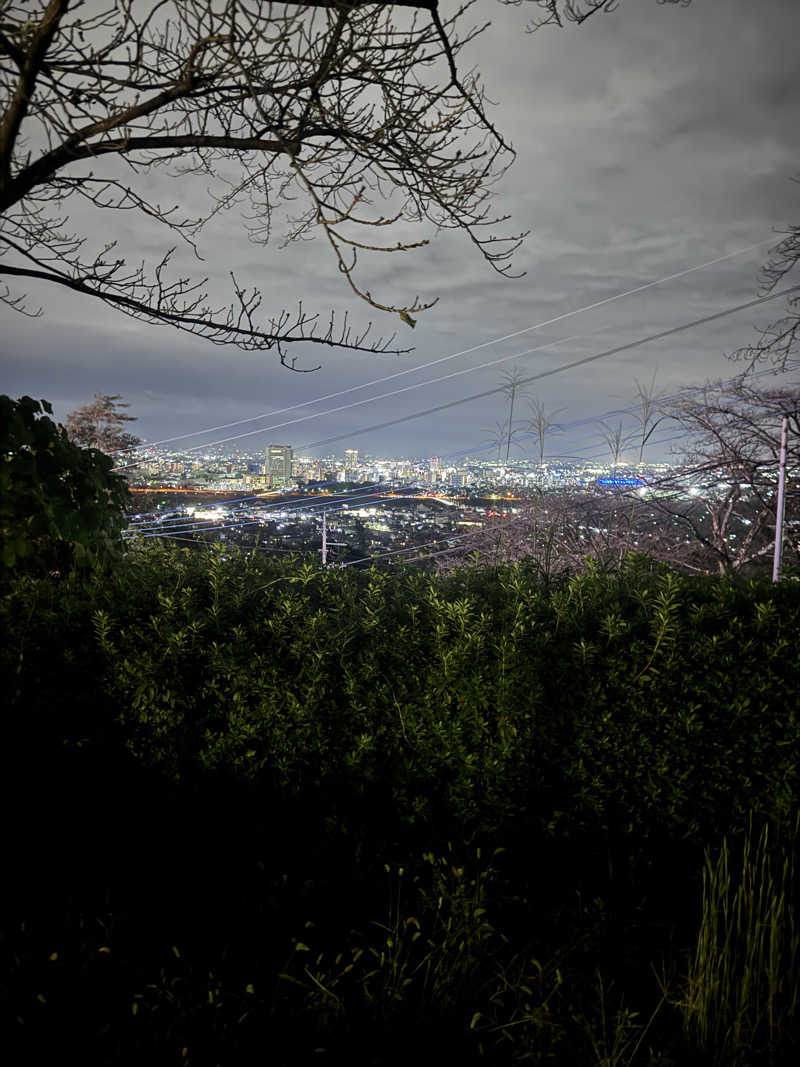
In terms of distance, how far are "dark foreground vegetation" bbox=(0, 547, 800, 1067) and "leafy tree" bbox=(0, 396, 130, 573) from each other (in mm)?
240

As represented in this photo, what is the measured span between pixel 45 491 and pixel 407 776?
205 centimetres

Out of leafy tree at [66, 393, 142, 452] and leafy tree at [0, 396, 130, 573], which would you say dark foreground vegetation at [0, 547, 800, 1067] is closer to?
leafy tree at [0, 396, 130, 573]

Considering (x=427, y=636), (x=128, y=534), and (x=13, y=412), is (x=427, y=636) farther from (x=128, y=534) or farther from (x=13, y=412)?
(x=128, y=534)

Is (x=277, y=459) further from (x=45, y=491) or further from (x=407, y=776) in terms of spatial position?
(x=407, y=776)

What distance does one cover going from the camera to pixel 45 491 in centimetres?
262

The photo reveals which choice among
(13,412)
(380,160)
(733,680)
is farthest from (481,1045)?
(380,160)

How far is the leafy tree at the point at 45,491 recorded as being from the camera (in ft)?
8.34

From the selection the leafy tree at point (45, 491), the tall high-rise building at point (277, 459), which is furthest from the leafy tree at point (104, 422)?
the leafy tree at point (45, 491)

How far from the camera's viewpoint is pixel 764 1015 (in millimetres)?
1925

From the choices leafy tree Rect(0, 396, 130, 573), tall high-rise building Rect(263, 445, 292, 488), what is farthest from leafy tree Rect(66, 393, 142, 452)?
leafy tree Rect(0, 396, 130, 573)

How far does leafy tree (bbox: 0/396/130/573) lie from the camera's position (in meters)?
2.54

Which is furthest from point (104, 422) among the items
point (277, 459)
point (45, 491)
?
point (45, 491)

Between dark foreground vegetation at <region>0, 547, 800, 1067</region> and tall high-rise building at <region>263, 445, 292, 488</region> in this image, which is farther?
tall high-rise building at <region>263, 445, 292, 488</region>

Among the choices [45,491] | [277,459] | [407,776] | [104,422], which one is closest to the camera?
[407,776]
